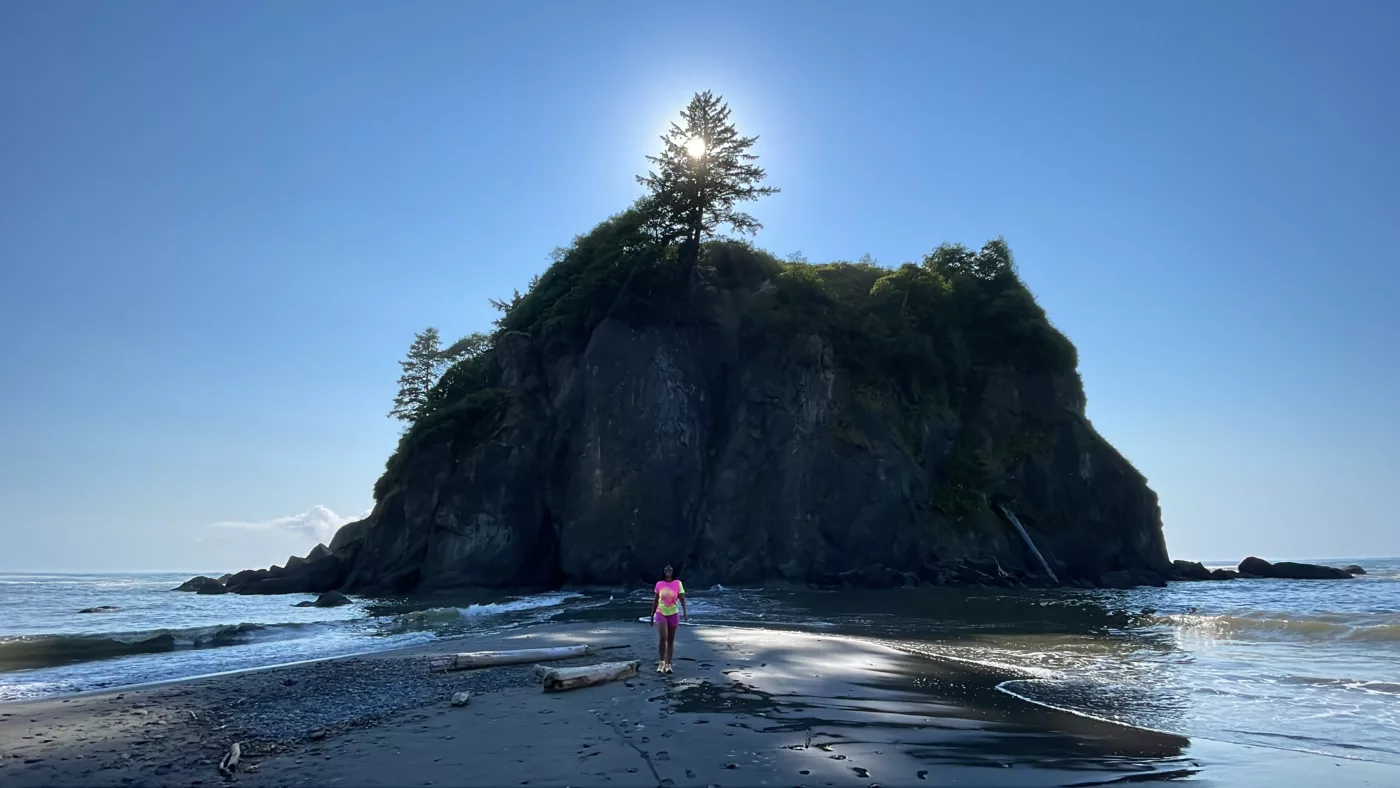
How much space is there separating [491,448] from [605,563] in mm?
10476

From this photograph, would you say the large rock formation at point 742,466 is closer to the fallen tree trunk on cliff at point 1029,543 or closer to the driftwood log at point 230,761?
the fallen tree trunk on cliff at point 1029,543

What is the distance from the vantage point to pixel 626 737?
7996 millimetres

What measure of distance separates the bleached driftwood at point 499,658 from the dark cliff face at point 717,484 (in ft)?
90.8

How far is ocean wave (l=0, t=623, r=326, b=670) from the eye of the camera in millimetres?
17422

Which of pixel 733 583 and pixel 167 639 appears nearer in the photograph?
pixel 167 639

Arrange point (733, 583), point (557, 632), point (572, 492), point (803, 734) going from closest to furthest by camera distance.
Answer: point (803, 734)
point (557, 632)
point (733, 583)
point (572, 492)

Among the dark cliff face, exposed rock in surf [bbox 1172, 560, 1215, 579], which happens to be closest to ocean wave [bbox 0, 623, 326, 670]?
the dark cliff face

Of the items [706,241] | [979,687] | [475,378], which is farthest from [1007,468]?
[979,687]

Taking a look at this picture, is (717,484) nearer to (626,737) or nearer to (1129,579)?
(1129,579)

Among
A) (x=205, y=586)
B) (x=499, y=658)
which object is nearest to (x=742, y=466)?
(x=499, y=658)

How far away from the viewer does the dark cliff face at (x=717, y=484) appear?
1688 inches

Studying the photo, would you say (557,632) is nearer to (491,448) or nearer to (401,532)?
(491,448)

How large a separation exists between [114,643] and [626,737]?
18060 mm

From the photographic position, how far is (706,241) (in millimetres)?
53125
